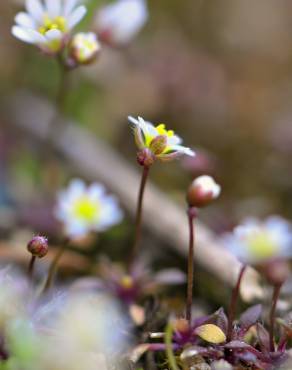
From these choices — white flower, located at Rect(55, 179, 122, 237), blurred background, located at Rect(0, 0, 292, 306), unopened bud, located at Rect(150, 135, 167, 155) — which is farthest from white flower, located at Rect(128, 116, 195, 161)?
blurred background, located at Rect(0, 0, 292, 306)

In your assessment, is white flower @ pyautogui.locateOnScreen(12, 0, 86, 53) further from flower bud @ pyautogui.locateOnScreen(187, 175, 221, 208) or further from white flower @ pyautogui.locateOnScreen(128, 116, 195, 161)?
flower bud @ pyautogui.locateOnScreen(187, 175, 221, 208)

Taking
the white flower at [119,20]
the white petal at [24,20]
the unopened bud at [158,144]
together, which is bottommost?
the unopened bud at [158,144]

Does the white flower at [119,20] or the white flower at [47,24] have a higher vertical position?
the white flower at [119,20]

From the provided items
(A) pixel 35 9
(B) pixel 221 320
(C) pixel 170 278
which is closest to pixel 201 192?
(B) pixel 221 320

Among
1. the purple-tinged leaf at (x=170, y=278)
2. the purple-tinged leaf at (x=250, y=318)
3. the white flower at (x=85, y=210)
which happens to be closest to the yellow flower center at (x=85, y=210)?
the white flower at (x=85, y=210)

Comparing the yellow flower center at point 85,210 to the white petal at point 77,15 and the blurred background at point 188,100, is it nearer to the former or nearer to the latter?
the blurred background at point 188,100

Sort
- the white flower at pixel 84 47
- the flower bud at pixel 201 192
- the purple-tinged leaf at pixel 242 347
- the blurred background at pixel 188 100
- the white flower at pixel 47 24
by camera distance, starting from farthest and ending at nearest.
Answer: the blurred background at pixel 188 100 → the white flower at pixel 84 47 → the white flower at pixel 47 24 → the flower bud at pixel 201 192 → the purple-tinged leaf at pixel 242 347
